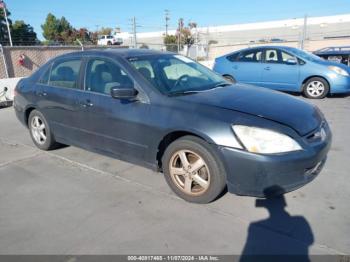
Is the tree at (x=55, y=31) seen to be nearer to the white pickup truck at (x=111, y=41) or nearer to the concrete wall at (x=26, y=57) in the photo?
the white pickup truck at (x=111, y=41)

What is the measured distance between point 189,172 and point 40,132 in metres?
2.84

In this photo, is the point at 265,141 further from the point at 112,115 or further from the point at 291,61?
the point at 291,61

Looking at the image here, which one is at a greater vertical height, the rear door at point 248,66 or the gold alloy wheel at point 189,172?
the rear door at point 248,66

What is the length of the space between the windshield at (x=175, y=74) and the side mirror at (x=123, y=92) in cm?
25

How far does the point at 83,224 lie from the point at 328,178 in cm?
277

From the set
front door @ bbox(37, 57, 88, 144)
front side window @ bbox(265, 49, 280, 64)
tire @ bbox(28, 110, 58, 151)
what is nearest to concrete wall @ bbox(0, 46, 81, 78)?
tire @ bbox(28, 110, 58, 151)

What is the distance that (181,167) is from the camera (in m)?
3.28

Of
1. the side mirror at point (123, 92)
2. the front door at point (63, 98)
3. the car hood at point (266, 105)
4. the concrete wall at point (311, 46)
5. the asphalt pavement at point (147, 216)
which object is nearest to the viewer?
the asphalt pavement at point (147, 216)

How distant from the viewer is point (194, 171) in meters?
3.14

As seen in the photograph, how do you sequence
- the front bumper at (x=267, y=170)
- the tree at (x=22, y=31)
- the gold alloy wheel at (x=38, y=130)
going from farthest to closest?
the tree at (x=22, y=31), the gold alloy wheel at (x=38, y=130), the front bumper at (x=267, y=170)

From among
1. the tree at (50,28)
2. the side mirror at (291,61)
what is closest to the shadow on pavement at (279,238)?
the side mirror at (291,61)

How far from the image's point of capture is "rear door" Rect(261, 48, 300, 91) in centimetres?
840

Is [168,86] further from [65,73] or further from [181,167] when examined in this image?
[65,73]

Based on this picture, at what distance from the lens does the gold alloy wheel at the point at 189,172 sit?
122 inches
